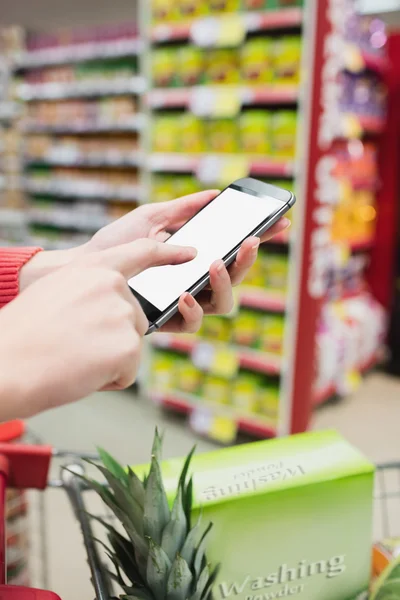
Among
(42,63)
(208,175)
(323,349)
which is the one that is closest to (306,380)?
(323,349)

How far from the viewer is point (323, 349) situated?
3.02 meters

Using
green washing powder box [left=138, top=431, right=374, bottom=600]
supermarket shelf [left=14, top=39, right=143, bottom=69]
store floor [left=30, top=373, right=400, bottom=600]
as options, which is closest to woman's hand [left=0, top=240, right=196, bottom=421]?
green washing powder box [left=138, top=431, right=374, bottom=600]

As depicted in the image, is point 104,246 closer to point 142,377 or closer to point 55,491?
point 55,491

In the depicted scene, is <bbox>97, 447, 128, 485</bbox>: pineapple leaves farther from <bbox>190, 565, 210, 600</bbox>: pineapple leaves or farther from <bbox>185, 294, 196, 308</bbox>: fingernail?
<bbox>185, 294, 196, 308</bbox>: fingernail

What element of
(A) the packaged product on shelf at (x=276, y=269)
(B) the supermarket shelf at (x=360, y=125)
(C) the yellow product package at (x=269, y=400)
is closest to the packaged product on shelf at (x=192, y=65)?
(B) the supermarket shelf at (x=360, y=125)

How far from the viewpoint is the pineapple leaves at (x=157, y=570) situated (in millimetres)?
645

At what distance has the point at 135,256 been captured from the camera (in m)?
0.63

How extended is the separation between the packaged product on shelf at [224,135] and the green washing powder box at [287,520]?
2103 mm

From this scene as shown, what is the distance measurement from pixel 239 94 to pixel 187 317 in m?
1.91

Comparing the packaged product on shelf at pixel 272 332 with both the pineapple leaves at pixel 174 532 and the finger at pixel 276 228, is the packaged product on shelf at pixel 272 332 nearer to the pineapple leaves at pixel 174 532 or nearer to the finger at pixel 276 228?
the finger at pixel 276 228

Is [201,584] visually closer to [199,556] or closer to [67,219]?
[199,556]

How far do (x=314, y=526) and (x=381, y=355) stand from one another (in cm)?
331

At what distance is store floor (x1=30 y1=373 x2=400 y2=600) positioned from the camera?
9.09 feet

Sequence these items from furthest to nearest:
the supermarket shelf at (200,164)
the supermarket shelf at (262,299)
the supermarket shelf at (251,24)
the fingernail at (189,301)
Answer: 1. the supermarket shelf at (262,299)
2. the supermarket shelf at (200,164)
3. the supermarket shelf at (251,24)
4. the fingernail at (189,301)
